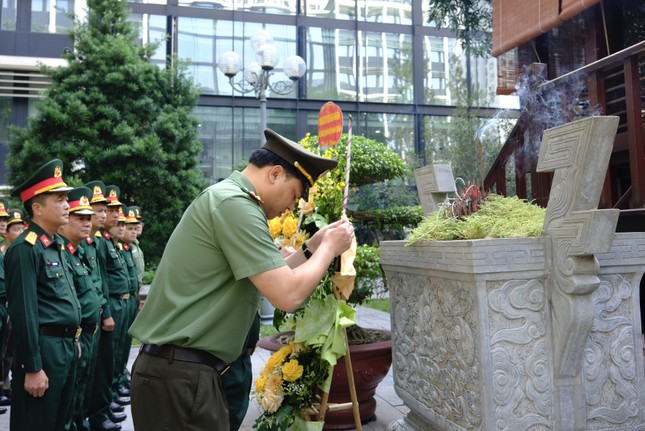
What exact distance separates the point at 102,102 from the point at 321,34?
1081 centimetres

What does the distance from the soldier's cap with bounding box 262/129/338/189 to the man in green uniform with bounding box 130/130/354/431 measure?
221 millimetres

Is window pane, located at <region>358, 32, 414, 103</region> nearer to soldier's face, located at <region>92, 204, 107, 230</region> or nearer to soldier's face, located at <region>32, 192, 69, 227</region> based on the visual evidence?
soldier's face, located at <region>92, 204, 107, 230</region>

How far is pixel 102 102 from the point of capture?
980 centimetres

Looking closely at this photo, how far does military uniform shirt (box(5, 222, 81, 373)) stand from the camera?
3189 millimetres

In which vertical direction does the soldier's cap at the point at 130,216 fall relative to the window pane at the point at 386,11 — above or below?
below

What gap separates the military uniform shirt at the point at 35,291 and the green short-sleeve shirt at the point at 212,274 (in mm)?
1553

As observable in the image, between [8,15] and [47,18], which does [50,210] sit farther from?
[8,15]

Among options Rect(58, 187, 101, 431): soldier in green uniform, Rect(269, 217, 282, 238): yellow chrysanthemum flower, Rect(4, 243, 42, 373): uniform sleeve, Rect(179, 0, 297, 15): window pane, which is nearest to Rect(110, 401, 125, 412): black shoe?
Rect(58, 187, 101, 431): soldier in green uniform

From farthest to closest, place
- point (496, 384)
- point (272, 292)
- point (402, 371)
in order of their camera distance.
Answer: point (402, 371), point (496, 384), point (272, 292)

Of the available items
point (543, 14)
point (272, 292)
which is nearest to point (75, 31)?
point (543, 14)

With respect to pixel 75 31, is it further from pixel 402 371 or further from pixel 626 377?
pixel 626 377

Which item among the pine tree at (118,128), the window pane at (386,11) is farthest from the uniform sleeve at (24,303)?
the window pane at (386,11)

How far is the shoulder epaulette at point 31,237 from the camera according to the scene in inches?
135

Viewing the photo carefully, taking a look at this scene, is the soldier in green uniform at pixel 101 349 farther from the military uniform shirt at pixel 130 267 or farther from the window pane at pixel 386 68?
the window pane at pixel 386 68
